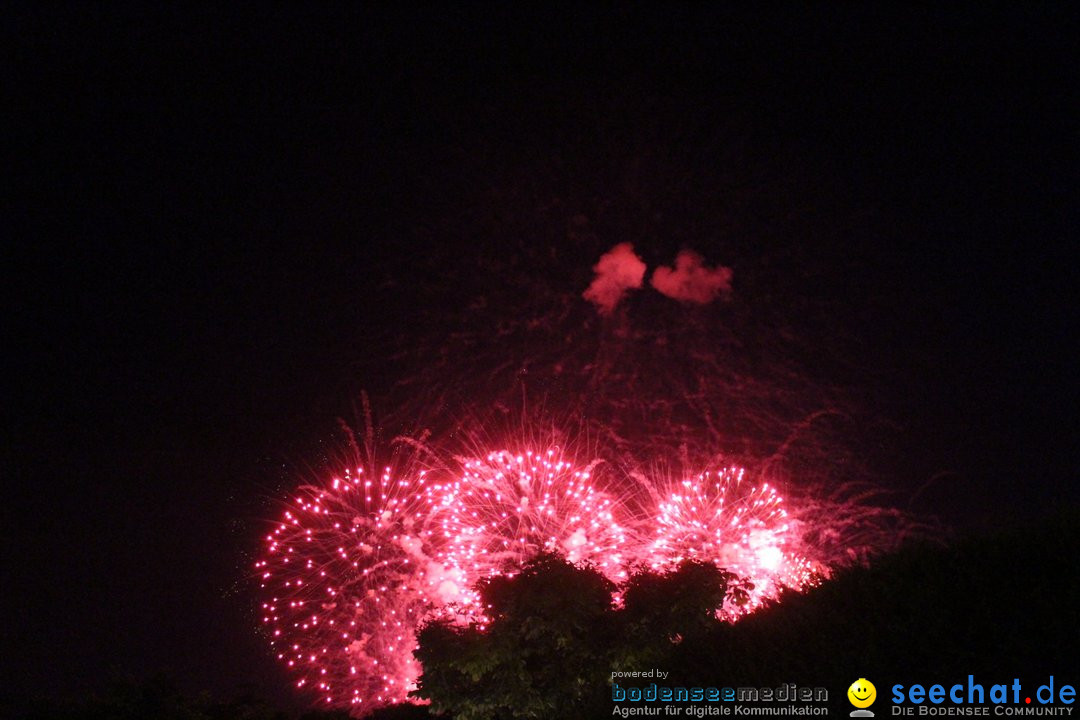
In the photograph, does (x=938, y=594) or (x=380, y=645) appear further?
(x=380, y=645)

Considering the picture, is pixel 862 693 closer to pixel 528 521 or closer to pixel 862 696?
pixel 862 696

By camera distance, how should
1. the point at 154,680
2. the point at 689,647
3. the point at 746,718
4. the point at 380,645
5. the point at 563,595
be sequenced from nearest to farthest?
the point at 746,718 < the point at 689,647 < the point at 563,595 < the point at 154,680 < the point at 380,645

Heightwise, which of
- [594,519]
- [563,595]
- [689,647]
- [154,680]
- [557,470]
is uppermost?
[557,470]

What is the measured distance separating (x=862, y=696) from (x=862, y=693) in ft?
0.07

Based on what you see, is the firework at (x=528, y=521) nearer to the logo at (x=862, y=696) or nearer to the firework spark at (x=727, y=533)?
the firework spark at (x=727, y=533)

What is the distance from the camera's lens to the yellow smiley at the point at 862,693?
4.51 metres

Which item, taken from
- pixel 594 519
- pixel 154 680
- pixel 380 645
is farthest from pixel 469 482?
pixel 154 680

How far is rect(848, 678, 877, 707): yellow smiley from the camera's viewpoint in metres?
4.51

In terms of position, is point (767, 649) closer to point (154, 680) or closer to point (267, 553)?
point (154, 680)

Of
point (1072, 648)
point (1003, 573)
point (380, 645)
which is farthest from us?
point (380, 645)

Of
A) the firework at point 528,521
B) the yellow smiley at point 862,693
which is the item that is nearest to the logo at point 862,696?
the yellow smiley at point 862,693

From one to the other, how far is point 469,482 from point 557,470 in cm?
209

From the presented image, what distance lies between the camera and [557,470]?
15.3m

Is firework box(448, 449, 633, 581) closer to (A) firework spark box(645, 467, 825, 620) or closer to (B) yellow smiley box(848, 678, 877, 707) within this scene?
(A) firework spark box(645, 467, 825, 620)
